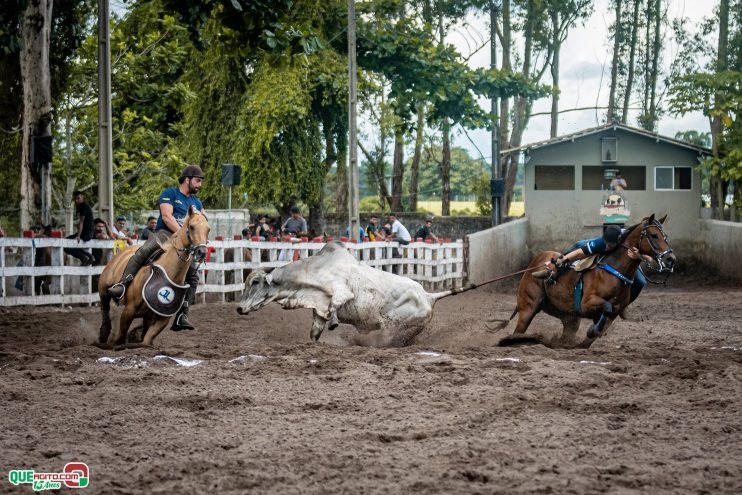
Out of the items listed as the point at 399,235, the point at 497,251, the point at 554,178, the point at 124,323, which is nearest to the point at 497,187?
the point at 554,178

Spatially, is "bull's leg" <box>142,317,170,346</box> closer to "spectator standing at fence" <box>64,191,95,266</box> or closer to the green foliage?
"spectator standing at fence" <box>64,191,95,266</box>

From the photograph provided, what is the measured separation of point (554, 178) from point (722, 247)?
8.93m

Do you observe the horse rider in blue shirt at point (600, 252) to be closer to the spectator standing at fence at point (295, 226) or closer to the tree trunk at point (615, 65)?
the spectator standing at fence at point (295, 226)

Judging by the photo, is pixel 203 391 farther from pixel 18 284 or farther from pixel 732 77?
pixel 732 77

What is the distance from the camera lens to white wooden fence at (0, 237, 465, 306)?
1565 cm

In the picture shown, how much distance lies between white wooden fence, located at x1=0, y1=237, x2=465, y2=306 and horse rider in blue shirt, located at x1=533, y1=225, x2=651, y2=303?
5.32 meters

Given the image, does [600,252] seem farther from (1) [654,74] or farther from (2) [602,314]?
(1) [654,74]

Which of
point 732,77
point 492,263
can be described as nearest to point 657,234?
point 492,263

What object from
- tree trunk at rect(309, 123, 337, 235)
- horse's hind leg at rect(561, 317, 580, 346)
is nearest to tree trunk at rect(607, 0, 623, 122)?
tree trunk at rect(309, 123, 337, 235)

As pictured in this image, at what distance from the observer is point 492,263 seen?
Result: 29.0 m

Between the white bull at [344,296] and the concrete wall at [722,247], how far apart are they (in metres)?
17.4

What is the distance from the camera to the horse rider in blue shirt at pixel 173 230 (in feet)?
34.5

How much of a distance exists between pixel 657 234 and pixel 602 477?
6358 mm

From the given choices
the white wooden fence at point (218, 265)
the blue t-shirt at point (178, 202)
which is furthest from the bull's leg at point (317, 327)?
the white wooden fence at point (218, 265)
